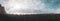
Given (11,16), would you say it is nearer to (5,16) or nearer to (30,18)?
(5,16)

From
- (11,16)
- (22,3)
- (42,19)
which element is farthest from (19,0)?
(42,19)

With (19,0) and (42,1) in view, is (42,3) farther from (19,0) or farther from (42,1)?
(19,0)

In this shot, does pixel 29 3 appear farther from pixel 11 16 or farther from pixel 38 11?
pixel 11 16

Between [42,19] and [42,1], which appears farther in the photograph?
[42,1]

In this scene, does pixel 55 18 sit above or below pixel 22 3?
below

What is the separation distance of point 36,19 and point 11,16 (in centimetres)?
25

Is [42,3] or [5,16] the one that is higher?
[42,3]

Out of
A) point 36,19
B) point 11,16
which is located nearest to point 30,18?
point 36,19

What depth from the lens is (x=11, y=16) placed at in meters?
0.90

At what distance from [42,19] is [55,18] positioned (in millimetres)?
128

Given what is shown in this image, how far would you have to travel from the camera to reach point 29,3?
1007mm

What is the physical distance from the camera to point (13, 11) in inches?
38.4

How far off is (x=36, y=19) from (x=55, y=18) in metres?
0.19

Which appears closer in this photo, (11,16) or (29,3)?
(11,16)
